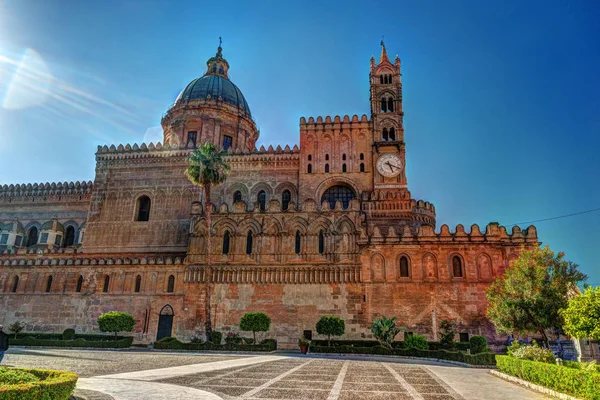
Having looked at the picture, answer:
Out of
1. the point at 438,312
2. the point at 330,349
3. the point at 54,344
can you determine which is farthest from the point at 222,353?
the point at 438,312

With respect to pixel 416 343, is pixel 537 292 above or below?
above

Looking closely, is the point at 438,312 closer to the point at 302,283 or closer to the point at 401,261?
the point at 401,261

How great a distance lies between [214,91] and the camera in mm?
48938

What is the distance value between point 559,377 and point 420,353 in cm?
1306

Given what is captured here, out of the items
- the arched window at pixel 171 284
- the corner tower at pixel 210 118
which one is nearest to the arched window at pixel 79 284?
the arched window at pixel 171 284

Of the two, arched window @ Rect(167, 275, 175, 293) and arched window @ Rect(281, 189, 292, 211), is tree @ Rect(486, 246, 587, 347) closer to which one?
arched window @ Rect(281, 189, 292, 211)

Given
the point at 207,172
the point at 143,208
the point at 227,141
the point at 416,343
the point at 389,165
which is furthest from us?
the point at 227,141

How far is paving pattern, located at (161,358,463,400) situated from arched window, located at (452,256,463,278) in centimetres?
1444

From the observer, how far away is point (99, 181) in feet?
138

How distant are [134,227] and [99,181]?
271 inches

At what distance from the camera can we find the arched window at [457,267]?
3064 cm

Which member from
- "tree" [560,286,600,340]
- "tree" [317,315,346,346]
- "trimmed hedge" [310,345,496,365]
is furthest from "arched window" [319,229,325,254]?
"tree" [560,286,600,340]

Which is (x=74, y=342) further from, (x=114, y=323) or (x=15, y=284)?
(x=15, y=284)

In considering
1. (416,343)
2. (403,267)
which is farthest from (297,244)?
(416,343)
